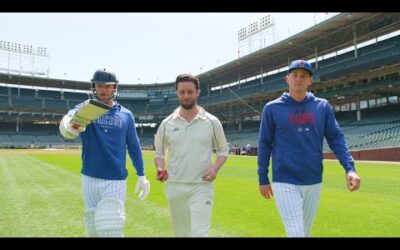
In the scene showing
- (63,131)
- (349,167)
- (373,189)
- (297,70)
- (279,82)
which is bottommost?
(373,189)

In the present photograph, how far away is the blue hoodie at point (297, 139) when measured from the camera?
438 centimetres

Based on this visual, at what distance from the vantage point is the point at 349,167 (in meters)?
4.53

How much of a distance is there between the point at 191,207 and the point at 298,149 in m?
1.30

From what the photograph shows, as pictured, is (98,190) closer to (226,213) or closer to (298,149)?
(298,149)

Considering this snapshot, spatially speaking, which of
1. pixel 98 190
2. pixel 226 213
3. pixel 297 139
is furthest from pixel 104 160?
pixel 226 213

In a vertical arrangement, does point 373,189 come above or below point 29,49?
below

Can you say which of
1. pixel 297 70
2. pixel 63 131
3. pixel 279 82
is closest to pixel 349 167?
pixel 297 70

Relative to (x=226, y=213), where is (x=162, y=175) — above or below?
above

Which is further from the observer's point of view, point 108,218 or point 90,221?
point 90,221

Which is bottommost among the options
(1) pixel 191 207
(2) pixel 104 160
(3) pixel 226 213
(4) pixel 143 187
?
(3) pixel 226 213

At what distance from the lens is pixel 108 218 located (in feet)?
14.3
